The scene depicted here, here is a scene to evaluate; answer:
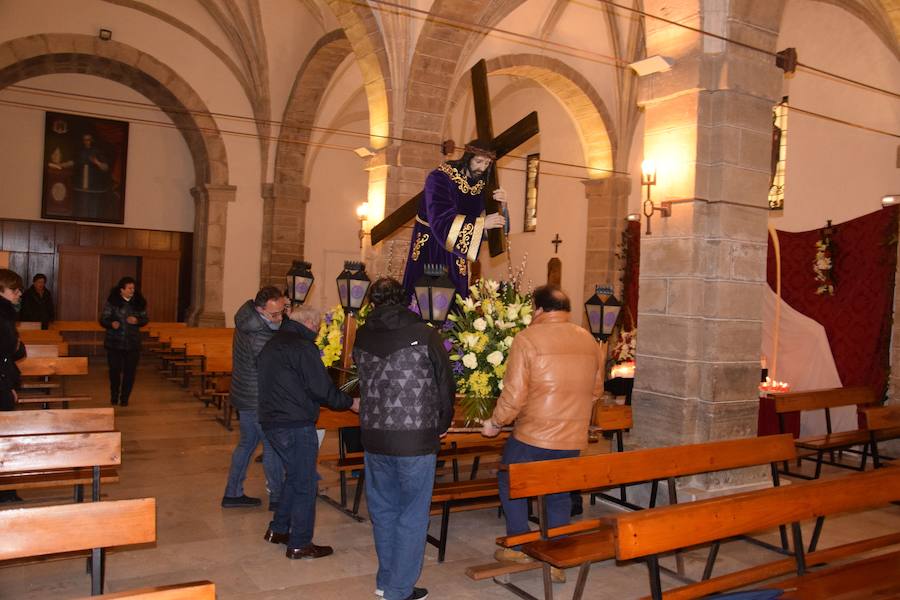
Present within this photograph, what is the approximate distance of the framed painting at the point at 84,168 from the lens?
1686cm

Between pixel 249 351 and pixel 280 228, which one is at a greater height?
pixel 280 228

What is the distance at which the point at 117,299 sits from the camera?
32.6 ft

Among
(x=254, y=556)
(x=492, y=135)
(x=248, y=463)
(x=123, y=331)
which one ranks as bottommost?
(x=254, y=556)

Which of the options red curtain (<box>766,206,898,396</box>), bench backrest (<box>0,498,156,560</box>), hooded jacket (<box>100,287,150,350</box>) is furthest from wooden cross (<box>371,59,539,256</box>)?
red curtain (<box>766,206,898,396</box>)

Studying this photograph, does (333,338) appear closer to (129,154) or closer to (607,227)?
(607,227)

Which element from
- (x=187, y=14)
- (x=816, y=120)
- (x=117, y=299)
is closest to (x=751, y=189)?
(x=816, y=120)

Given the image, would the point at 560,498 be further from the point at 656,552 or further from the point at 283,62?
the point at 283,62

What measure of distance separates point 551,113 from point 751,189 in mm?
12456

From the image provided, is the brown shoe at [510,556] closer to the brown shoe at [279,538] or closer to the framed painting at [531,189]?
the brown shoe at [279,538]

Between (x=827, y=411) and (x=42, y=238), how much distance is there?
52.7 feet

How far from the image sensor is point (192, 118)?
640 inches

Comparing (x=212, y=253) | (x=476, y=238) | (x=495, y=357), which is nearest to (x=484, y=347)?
(x=495, y=357)

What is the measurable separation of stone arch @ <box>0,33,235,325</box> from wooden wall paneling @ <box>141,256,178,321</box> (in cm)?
113

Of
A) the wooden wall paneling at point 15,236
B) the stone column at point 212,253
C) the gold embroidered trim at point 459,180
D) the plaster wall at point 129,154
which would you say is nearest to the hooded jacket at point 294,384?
the gold embroidered trim at point 459,180
